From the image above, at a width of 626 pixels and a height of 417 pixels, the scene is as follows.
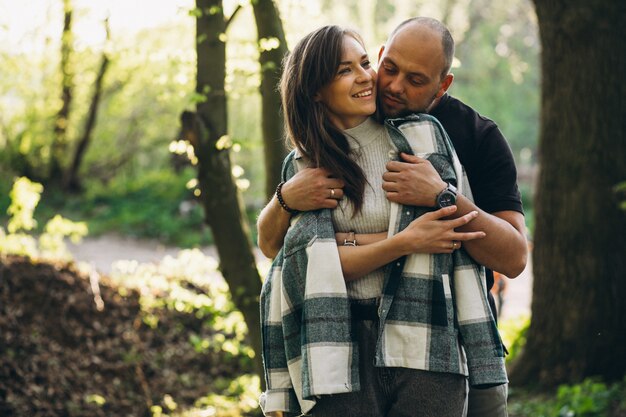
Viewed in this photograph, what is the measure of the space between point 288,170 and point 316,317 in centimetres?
54

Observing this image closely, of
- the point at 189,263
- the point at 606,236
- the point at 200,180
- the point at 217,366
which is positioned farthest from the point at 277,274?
the point at 217,366

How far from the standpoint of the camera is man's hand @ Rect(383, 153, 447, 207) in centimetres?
224

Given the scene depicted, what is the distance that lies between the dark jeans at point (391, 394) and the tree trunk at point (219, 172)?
2399mm

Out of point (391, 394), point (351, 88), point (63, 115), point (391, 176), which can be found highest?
point (63, 115)

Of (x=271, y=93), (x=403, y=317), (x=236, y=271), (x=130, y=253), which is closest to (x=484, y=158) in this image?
(x=403, y=317)

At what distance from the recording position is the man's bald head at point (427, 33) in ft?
7.91

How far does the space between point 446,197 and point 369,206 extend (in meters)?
0.23

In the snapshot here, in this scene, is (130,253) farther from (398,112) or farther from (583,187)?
(398,112)

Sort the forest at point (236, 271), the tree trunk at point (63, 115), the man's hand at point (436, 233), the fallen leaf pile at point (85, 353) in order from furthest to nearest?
the tree trunk at point (63, 115), the fallen leaf pile at point (85, 353), the forest at point (236, 271), the man's hand at point (436, 233)

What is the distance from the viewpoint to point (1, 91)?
15.3m

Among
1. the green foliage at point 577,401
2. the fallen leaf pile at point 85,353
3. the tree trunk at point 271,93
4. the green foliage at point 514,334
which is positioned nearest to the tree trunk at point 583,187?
the green foliage at point 577,401

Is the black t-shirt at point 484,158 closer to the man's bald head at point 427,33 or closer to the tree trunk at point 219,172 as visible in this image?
the man's bald head at point 427,33

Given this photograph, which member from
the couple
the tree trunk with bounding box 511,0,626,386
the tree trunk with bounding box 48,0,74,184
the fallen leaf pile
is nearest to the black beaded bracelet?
the couple

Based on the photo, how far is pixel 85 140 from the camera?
16906 mm
